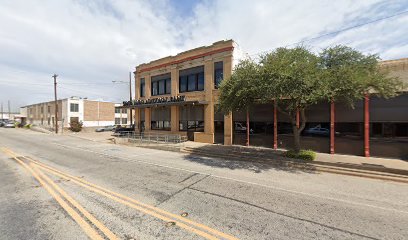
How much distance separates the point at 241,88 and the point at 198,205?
23.8 ft

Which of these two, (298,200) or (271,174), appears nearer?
(298,200)

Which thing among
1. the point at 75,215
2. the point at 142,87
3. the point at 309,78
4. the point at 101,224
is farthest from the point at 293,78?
the point at 142,87

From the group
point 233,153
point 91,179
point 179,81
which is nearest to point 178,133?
point 179,81

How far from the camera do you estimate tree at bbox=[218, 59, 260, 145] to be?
34.9ft

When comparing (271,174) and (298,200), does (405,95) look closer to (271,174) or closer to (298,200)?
(271,174)

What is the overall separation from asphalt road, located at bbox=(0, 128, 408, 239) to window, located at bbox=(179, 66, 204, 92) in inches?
511

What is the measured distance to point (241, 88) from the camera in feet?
36.5

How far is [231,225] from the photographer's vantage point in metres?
4.68

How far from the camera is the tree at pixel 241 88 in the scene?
34.9ft

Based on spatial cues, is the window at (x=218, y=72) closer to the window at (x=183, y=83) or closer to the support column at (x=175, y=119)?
the window at (x=183, y=83)

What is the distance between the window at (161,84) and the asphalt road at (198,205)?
15530 mm

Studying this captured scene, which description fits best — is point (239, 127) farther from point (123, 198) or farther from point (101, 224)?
point (101, 224)

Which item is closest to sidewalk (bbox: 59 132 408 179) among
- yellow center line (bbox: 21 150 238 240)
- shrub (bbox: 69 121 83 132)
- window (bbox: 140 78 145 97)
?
yellow center line (bbox: 21 150 238 240)

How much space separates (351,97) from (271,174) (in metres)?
5.81
